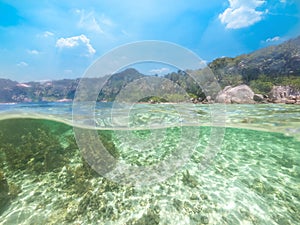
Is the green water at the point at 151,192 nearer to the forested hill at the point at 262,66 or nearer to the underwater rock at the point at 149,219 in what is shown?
the underwater rock at the point at 149,219

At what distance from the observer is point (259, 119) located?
39.1 ft

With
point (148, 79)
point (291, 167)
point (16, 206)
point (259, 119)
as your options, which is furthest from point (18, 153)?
point (259, 119)

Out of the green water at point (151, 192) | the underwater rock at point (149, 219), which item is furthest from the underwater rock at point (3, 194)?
the underwater rock at point (149, 219)

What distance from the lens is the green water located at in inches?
147

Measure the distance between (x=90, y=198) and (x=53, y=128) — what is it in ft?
40.6

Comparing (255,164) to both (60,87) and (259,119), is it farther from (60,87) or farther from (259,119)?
(60,87)

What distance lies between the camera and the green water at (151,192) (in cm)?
373

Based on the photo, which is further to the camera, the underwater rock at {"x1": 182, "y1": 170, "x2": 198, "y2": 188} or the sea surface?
the underwater rock at {"x1": 182, "y1": 170, "x2": 198, "y2": 188}

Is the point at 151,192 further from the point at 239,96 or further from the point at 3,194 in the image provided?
the point at 239,96

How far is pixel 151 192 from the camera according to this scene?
183 inches

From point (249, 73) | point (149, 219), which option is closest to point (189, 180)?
point (149, 219)

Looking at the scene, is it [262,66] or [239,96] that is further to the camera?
[262,66]

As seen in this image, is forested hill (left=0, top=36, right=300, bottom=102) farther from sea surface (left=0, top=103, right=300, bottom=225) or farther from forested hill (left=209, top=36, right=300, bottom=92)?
sea surface (left=0, top=103, right=300, bottom=225)

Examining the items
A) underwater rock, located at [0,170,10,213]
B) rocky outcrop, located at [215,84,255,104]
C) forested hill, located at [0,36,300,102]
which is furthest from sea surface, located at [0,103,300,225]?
forested hill, located at [0,36,300,102]
